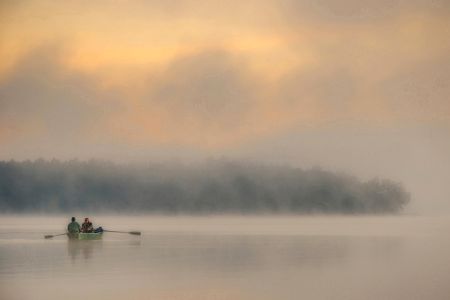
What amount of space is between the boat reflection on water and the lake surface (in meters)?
0.01

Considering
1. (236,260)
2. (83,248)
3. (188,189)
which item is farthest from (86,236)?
(236,260)

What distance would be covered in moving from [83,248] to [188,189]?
268 cm

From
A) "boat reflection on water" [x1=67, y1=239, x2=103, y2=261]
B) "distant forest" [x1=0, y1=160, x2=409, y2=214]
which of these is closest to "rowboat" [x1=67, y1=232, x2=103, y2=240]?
"boat reflection on water" [x1=67, y1=239, x2=103, y2=261]

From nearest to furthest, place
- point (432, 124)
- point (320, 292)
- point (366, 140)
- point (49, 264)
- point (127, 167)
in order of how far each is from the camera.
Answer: point (320, 292)
point (49, 264)
point (432, 124)
point (366, 140)
point (127, 167)

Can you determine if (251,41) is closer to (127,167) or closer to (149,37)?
(149,37)

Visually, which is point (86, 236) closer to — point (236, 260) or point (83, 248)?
point (83, 248)

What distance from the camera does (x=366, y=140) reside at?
1304 cm

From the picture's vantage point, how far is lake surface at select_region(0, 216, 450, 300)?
861 centimetres

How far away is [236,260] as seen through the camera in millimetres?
10836

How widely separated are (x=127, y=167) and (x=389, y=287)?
237 inches

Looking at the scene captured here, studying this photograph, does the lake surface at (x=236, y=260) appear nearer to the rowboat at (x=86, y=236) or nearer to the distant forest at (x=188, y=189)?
the rowboat at (x=86, y=236)

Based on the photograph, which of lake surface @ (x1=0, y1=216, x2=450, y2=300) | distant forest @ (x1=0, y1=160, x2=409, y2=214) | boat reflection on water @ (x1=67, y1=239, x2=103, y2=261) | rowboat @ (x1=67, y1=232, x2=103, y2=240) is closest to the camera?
lake surface @ (x1=0, y1=216, x2=450, y2=300)

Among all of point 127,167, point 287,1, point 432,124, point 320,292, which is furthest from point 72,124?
point 320,292

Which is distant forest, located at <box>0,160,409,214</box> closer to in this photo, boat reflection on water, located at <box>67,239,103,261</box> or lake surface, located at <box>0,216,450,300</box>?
lake surface, located at <box>0,216,450,300</box>
